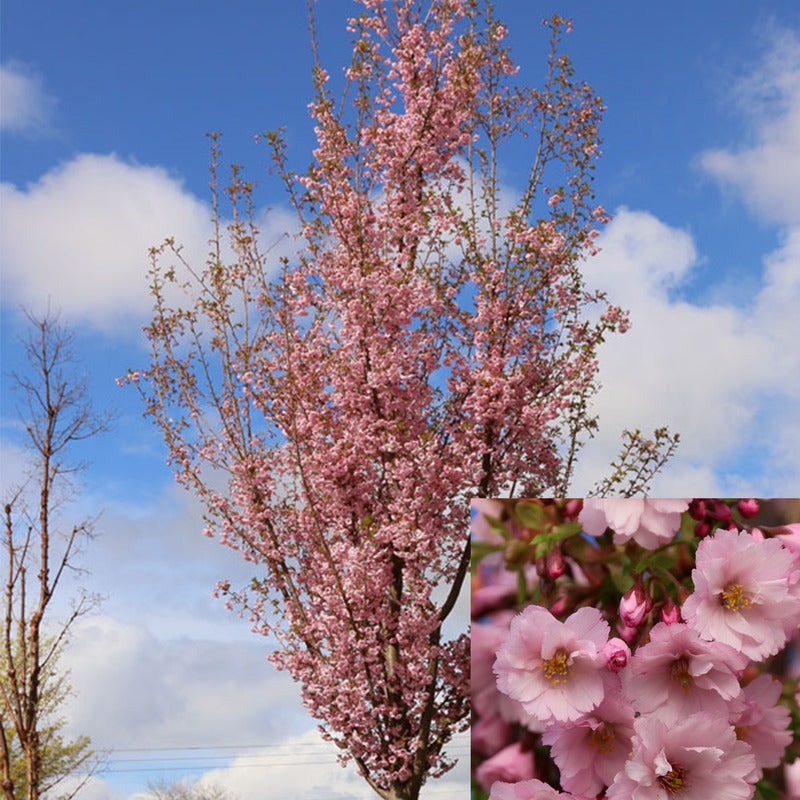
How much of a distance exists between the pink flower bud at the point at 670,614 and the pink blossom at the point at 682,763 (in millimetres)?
275

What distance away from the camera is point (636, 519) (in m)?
3.46

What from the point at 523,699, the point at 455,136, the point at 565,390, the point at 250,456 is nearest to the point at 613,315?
the point at 565,390

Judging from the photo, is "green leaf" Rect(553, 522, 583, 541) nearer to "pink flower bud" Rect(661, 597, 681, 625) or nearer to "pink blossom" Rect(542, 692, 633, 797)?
"pink flower bud" Rect(661, 597, 681, 625)

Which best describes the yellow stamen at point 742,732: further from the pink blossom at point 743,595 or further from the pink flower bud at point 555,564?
the pink flower bud at point 555,564

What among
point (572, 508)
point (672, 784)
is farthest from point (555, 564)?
point (672, 784)

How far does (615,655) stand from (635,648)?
6.8 inches

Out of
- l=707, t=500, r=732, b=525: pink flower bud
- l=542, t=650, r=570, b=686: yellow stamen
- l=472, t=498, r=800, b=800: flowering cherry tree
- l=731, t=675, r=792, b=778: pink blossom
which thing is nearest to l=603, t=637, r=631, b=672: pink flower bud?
l=472, t=498, r=800, b=800: flowering cherry tree

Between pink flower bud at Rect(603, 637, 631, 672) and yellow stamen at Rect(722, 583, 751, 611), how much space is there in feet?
1.24

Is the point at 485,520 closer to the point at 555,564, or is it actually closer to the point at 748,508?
the point at 555,564

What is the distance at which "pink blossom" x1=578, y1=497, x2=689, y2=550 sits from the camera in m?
3.42

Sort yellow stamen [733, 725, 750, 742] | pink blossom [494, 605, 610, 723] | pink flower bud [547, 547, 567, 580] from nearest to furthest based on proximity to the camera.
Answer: pink blossom [494, 605, 610, 723], yellow stamen [733, 725, 750, 742], pink flower bud [547, 547, 567, 580]

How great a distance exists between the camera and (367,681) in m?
7.97

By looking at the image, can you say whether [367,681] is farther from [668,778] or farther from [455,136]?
[668,778]

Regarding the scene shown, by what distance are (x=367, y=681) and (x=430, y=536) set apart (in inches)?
47.6
